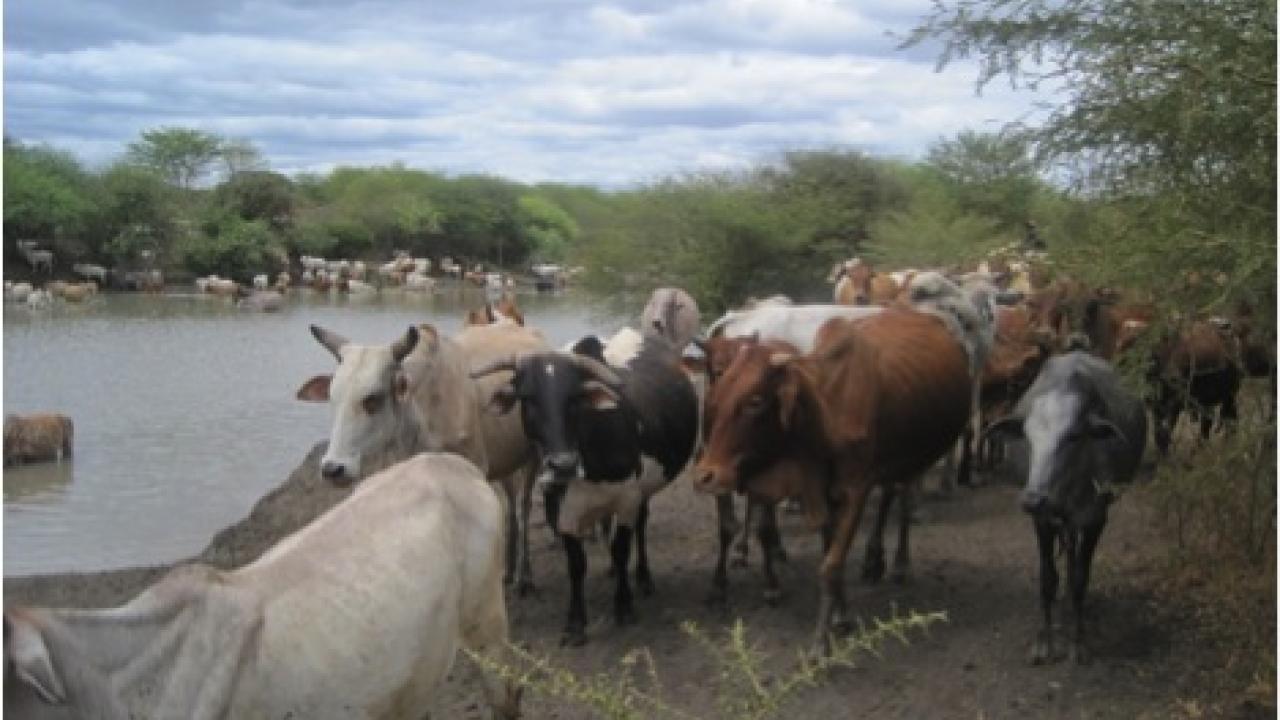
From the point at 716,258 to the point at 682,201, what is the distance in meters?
1.59

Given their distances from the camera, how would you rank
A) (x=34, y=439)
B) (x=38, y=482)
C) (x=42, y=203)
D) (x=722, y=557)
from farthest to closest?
(x=42, y=203) → (x=34, y=439) → (x=38, y=482) → (x=722, y=557)

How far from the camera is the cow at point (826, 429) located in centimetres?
720

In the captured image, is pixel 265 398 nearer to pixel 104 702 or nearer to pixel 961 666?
pixel 961 666

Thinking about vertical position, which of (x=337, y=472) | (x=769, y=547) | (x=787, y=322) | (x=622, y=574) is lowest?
(x=622, y=574)

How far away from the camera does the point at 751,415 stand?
717cm

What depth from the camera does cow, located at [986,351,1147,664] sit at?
6898 millimetres

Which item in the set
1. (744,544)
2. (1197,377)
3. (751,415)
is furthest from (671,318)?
(751,415)

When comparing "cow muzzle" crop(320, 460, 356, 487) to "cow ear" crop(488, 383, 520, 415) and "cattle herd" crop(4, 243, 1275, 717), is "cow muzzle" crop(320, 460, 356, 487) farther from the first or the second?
"cow ear" crop(488, 383, 520, 415)

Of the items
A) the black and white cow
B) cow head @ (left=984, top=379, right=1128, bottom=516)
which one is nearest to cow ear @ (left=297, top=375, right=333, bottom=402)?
the black and white cow

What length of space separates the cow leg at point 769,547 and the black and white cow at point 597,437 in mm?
685

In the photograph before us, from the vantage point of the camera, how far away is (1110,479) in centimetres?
712

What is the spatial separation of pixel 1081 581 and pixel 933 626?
958 mm

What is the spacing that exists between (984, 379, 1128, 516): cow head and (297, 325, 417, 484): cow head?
304 centimetres

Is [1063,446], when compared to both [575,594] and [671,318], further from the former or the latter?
[671,318]
